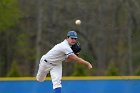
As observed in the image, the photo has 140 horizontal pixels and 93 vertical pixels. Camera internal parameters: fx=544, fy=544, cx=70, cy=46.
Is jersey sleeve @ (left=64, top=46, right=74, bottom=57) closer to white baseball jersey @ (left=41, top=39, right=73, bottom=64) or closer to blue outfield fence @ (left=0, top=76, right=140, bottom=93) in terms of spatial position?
white baseball jersey @ (left=41, top=39, right=73, bottom=64)

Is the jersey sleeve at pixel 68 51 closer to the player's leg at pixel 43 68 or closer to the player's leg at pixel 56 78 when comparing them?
the player's leg at pixel 56 78

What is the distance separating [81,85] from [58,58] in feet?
8.52

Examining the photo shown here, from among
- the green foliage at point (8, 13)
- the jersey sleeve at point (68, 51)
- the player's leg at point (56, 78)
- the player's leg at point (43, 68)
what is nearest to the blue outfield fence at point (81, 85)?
the player's leg at point (43, 68)

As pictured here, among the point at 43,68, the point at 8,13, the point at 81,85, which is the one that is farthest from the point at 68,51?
the point at 8,13

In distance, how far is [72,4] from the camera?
106ft

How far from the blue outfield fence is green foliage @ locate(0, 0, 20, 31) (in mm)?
17873

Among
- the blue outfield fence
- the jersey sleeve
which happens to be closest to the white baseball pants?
the jersey sleeve

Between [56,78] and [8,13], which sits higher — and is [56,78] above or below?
below

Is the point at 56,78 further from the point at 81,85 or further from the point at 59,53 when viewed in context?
the point at 81,85

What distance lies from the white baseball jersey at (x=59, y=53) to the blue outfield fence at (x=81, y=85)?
242cm

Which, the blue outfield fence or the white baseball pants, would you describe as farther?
the blue outfield fence

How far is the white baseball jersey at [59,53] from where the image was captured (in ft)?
33.4

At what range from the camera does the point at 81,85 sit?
12906mm

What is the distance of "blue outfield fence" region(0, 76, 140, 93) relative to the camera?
12.7 meters
